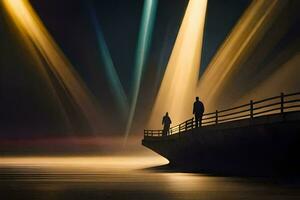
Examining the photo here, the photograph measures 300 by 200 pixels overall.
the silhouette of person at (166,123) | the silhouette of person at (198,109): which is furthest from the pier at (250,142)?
the silhouette of person at (166,123)

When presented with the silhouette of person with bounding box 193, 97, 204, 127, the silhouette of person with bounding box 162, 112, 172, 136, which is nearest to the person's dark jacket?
the silhouette of person with bounding box 193, 97, 204, 127

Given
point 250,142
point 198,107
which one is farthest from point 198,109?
point 250,142

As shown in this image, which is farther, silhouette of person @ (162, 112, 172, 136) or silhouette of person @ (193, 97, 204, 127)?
silhouette of person @ (162, 112, 172, 136)

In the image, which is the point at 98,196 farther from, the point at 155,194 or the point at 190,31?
the point at 190,31

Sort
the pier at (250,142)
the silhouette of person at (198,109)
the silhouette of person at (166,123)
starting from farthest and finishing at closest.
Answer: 1. the silhouette of person at (166,123)
2. the silhouette of person at (198,109)
3. the pier at (250,142)

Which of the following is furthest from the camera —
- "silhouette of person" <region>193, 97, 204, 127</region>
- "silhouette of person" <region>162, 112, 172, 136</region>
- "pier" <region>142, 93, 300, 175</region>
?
"silhouette of person" <region>162, 112, 172, 136</region>

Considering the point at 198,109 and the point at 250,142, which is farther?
the point at 198,109

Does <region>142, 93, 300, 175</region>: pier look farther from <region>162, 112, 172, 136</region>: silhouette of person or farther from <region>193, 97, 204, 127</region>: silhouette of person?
<region>162, 112, 172, 136</region>: silhouette of person

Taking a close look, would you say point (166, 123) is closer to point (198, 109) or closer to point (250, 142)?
point (198, 109)

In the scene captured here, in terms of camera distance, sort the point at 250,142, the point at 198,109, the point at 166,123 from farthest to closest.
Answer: the point at 166,123 → the point at 198,109 → the point at 250,142

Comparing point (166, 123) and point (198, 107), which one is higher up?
point (166, 123)

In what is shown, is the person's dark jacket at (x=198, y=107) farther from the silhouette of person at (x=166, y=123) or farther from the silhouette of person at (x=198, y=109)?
the silhouette of person at (x=166, y=123)

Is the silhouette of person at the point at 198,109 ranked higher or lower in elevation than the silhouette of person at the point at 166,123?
lower

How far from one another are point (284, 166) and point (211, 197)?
33.0 feet
